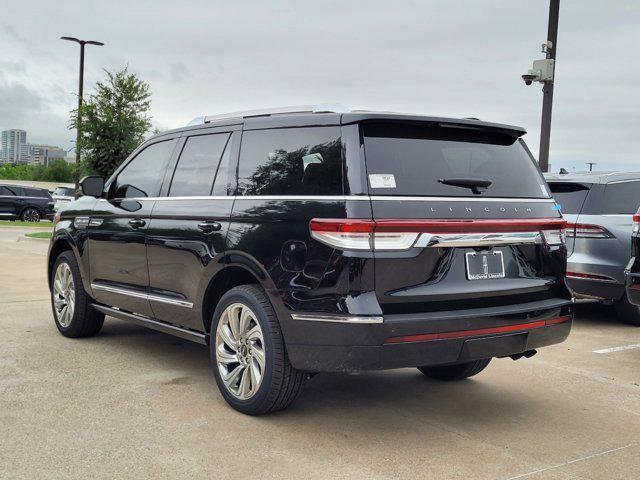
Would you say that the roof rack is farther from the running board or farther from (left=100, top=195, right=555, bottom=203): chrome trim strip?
the running board

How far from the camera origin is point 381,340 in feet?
12.8

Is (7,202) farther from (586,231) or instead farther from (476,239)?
(476,239)

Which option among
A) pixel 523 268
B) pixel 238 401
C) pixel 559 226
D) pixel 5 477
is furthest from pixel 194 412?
pixel 559 226

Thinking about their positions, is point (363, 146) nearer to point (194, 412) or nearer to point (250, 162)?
point (250, 162)

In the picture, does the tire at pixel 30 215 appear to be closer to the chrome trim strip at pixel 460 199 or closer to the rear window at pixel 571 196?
the rear window at pixel 571 196

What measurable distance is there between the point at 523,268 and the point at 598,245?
398 centimetres

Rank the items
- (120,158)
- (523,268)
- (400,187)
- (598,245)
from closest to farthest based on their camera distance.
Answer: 1. (400,187)
2. (523,268)
3. (598,245)
4. (120,158)

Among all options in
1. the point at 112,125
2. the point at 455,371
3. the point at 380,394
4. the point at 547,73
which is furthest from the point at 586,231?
the point at 112,125

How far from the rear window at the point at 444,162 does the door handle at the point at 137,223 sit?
2.18 meters

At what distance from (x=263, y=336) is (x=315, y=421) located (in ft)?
2.11

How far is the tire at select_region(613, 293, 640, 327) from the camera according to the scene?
8.31 meters

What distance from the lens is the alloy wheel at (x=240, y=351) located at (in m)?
4.49

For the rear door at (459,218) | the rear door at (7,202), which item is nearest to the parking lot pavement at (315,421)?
the rear door at (459,218)

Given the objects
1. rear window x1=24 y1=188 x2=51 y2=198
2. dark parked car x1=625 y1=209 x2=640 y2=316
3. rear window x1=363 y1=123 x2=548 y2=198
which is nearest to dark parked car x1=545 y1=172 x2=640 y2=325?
dark parked car x1=625 y1=209 x2=640 y2=316
